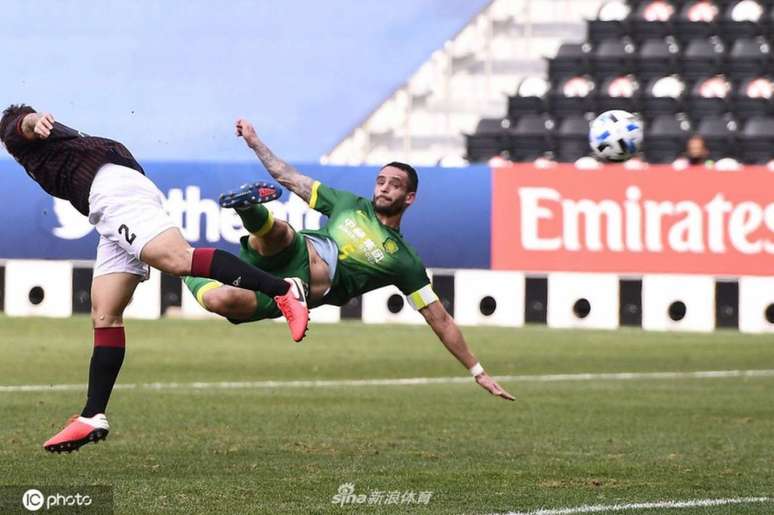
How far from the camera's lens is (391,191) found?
11672mm

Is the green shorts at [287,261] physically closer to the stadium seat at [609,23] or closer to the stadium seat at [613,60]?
the stadium seat at [613,60]

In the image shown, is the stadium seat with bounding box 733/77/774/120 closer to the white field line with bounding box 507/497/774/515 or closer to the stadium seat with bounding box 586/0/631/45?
the stadium seat with bounding box 586/0/631/45

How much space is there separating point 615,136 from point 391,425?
307 centimetres

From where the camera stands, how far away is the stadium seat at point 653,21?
1394 inches

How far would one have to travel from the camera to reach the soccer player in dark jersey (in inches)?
379

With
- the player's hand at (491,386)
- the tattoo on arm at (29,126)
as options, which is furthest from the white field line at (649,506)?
the tattoo on arm at (29,126)

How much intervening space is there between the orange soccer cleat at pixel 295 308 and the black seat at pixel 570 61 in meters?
26.1

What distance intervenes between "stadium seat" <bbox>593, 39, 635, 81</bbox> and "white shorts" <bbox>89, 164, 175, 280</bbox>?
26.2m

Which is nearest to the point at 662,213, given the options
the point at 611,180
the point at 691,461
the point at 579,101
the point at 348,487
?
the point at 611,180

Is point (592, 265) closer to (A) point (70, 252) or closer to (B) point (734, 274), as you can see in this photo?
(B) point (734, 274)

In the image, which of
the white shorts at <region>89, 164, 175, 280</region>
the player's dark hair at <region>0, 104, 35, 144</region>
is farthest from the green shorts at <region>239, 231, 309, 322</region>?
the player's dark hair at <region>0, 104, 35, 144</region>

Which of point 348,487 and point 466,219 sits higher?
point 466,219

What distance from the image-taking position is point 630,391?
18.2m

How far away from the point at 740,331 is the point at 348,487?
55.9ft
